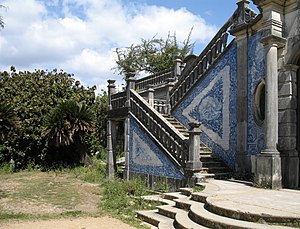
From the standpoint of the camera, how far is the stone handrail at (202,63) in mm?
11674

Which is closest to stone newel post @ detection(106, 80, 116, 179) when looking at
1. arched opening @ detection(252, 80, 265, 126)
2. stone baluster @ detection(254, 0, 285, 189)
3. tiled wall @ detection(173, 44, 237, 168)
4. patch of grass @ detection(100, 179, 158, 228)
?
patch of grass @ detection(100, 179, 158, 228)

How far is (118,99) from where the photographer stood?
14.6m

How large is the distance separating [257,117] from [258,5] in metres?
2.96

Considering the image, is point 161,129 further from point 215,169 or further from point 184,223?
point 184,223

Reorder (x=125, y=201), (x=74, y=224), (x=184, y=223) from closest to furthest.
→ (x=184, y=223) → (x=74, y=224) → (x=125, y=201)

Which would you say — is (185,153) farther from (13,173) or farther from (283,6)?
(13,173)

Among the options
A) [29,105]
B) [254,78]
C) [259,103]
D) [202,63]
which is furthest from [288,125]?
[29,105]

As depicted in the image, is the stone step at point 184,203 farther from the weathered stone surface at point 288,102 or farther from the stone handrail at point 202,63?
the stone handrail at point 202,63

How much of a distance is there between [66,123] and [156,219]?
9827 millimetres

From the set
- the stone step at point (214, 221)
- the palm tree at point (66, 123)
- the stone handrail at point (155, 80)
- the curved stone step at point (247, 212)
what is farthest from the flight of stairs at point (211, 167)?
the palm tree at point (66, 123)

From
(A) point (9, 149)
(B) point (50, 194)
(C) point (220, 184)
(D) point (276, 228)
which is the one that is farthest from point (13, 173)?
(D) point (276, 228)

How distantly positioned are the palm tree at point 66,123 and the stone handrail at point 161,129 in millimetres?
4200

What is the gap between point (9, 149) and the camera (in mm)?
17688

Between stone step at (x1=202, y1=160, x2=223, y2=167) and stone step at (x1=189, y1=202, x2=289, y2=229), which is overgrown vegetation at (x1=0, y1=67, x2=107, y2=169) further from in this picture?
stone step at (x1=189, y1=202, x2=289, y2=229)
